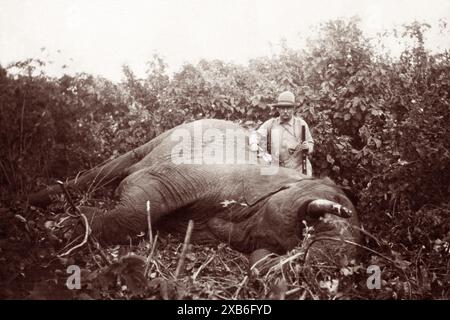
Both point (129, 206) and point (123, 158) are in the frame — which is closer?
point (129, 206)

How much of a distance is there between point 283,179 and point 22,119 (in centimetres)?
287

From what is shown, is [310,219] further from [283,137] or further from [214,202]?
[283,137]

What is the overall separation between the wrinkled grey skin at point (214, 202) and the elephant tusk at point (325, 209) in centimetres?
26

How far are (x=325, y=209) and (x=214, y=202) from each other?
161cm

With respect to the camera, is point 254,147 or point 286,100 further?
point 286,100

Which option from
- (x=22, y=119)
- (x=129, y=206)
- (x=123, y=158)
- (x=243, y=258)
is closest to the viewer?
(x=22, y=119)

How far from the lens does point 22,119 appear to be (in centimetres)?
584

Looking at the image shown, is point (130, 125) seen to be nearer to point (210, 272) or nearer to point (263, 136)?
point (263, 136)

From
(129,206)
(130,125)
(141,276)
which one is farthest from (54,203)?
(141,276)

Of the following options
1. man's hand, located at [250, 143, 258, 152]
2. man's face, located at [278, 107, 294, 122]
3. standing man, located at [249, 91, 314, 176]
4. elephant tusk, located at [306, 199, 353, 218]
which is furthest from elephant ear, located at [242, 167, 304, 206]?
man's face, located at [278, 107, 294, 122]

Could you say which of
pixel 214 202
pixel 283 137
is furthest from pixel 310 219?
pixel 283 137

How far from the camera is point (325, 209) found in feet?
19.0

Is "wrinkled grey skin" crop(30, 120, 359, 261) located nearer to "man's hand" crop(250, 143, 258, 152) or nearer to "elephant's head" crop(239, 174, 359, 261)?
"elephant's head" crop(239, 174, 359, 261)

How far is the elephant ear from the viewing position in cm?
676
